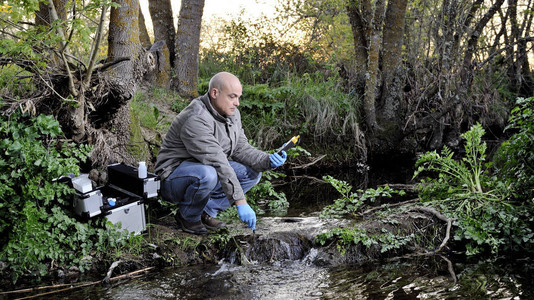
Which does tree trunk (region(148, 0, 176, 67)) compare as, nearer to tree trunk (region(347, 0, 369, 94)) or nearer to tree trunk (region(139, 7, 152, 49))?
tree trunk (region(139, 7, 152, 49))

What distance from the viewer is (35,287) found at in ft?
12.0

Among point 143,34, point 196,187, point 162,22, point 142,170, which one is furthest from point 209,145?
point 162,22

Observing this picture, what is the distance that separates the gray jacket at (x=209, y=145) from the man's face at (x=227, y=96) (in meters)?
0.06

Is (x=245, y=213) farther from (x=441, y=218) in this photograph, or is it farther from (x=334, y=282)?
(x=441, y=218)

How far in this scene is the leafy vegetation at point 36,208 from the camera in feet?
12.0

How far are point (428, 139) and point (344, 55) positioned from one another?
3777 mm

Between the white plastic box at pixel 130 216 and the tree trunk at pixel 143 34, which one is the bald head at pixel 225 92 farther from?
the tree trunk at pixel 143 34

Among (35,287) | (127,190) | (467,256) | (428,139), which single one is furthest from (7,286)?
(428,139)

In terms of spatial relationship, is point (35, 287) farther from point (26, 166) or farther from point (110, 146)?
point (110, 146)

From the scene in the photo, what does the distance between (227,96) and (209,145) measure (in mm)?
478

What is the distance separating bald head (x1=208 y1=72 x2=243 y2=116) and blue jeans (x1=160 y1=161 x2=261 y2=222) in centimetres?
56

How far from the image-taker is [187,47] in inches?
350

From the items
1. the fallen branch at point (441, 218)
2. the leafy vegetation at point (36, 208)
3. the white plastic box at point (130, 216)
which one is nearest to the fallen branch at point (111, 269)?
the leafy vegetation at point (36, 208)

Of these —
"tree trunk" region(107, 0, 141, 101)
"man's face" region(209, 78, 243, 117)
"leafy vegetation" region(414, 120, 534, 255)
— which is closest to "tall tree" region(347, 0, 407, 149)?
"leafy vegetation" region(414, 120, 534, 255)
